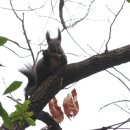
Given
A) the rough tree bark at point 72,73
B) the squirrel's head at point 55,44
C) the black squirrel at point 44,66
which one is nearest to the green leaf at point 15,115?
the rough tree bark at point 72,73

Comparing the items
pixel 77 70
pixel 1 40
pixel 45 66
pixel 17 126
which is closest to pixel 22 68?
pixel 45 66

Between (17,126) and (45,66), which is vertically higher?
(45,66)

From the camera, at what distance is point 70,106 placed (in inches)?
115

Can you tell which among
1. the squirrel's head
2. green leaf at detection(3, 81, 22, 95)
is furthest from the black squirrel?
green leaf at detection(3, 81, 22, 95)

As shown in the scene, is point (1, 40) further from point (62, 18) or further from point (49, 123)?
point (62, 18)

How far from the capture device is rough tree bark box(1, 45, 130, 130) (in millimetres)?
2977

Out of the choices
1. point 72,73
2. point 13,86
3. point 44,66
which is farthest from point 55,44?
point 13,86

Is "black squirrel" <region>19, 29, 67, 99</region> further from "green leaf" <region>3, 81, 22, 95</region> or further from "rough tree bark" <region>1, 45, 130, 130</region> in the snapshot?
"green leaf" <region>3, 81, 22, 95</region>

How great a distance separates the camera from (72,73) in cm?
320

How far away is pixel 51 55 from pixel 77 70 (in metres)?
1.92

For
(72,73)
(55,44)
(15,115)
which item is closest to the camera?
(15,115)

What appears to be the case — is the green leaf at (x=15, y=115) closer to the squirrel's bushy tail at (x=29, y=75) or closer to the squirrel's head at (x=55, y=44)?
the squirrel's bushy tail at (x=29, y=75)

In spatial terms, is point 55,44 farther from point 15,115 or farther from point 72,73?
point 15,115

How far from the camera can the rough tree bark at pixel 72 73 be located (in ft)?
9.77
